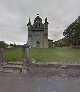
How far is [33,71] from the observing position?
905cm

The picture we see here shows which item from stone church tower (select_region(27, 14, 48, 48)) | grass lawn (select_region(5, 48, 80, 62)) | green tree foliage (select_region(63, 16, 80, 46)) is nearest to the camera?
grass lawn (select_region(5, 48, 80, 62))

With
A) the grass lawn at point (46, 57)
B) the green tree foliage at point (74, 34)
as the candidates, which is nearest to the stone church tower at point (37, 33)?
the green tree foliage at point (74, 34)

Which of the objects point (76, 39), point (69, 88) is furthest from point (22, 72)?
point (76, 39)

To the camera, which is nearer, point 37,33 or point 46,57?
point 46,57

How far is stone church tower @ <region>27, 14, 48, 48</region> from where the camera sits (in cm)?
5355

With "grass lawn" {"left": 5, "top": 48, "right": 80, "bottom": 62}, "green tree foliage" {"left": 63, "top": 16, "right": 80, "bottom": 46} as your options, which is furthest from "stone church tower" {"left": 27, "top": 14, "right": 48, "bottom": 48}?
"grass lawn" {"left": 5, "top": 48, "right": 80, "bottom": 62}

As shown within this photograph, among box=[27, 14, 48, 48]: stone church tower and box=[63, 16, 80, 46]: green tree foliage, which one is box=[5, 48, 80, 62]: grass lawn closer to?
box=[63, 16, 80, 46]: green tree foliage

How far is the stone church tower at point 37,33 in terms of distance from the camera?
176ft

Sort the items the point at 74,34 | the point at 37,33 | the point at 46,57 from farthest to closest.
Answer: the point at 37,33 < the point at 74,34 < the point at 46,57

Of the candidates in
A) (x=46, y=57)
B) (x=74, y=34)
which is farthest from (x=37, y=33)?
(x=46, y=57)

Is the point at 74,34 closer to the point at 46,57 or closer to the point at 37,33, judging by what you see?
the point at 37,33

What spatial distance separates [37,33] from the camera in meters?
54.5

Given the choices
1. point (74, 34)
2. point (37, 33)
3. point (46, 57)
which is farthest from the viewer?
point (37, 33)

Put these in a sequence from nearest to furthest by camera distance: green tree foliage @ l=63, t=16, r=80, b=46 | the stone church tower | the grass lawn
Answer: the grass lawn < green tree foliage @ l=63, t=16, r=80, b=46 < the stone church tower
